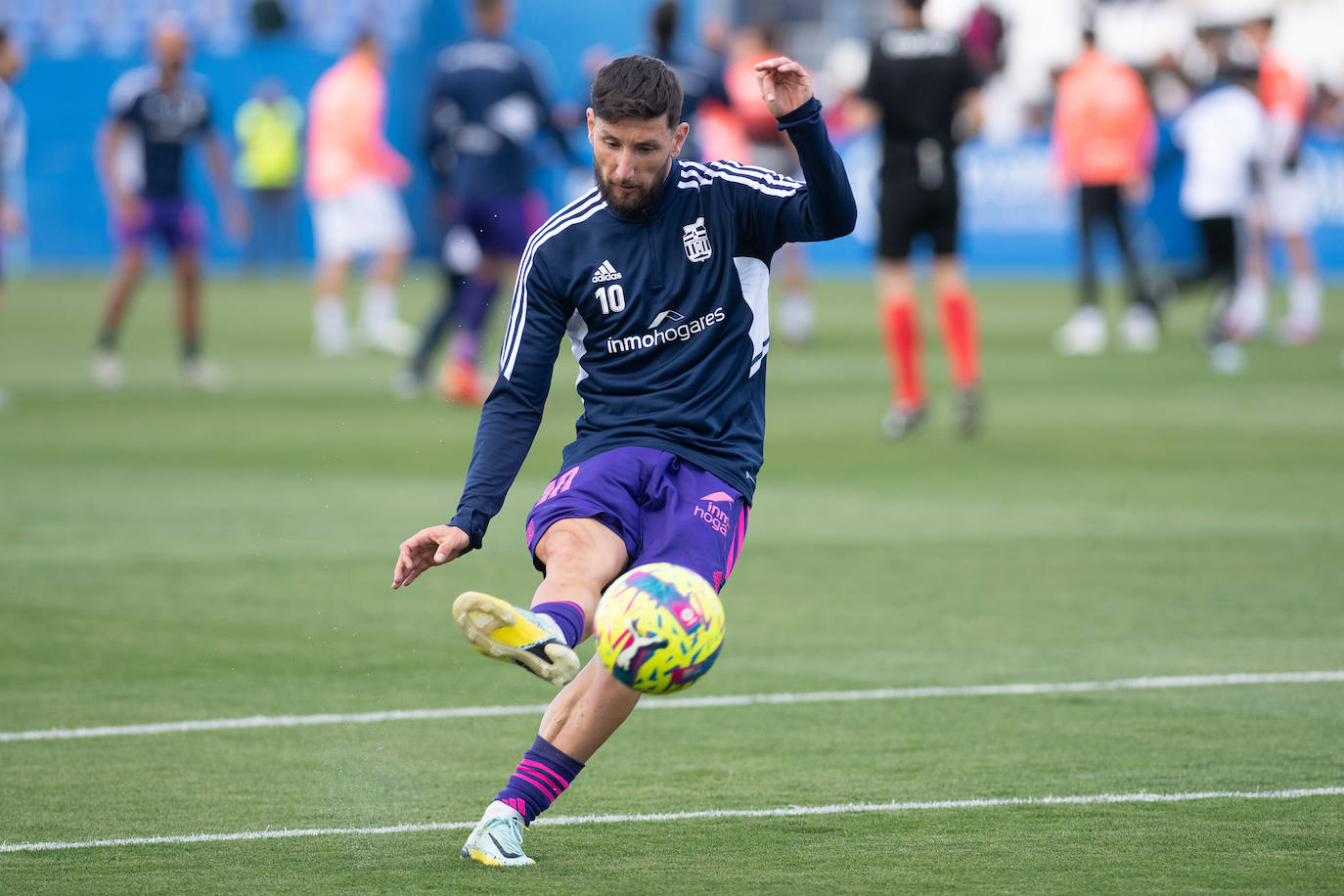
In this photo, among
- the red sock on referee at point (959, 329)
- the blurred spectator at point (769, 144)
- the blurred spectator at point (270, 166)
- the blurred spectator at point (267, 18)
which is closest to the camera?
the red sock on referee at point (959, 329)

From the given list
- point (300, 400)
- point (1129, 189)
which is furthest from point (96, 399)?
point (1129, 189)

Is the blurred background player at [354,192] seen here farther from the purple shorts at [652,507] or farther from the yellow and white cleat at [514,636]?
the yellow and white cleat at [514,636]

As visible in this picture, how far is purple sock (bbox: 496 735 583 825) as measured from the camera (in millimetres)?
4816

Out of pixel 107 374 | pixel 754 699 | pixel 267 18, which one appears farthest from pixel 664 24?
pixel 267 18

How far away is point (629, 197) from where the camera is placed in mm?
5012

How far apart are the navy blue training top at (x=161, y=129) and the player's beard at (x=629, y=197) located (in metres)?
13.5

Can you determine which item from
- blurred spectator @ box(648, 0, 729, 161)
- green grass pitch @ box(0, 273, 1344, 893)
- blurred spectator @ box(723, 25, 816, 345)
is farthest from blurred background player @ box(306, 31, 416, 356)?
green grass pitch @ box(0, 273, 1344, 893)

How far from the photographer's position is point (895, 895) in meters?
4.52

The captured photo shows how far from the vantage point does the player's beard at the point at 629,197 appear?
5.00 metres

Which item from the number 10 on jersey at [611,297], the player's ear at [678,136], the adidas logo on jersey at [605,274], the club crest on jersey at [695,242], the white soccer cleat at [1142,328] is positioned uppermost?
the player's ear at [678,136]

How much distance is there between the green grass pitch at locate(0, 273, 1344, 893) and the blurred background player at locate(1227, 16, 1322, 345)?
20.7 ft

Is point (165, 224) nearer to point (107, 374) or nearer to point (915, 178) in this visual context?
point (107, 374)

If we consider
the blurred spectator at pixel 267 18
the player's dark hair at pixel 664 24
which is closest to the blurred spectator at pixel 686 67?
the player's dark hair at pixel 664 24

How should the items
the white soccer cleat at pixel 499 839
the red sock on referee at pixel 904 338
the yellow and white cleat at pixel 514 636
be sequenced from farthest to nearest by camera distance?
the red sock on referee at pixel 904 338
the white soccer cleat at pixel 499 839
the yellow and white cleat at pixel 514 636
